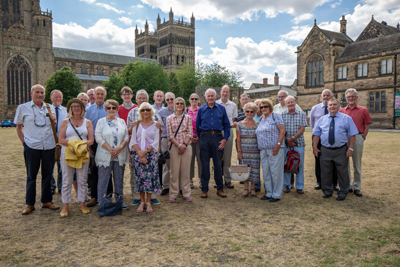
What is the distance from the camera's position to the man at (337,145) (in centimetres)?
579

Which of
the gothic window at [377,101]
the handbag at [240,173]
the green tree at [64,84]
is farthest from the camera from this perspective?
the green tree at [64,84]

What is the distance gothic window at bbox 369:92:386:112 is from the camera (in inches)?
1206

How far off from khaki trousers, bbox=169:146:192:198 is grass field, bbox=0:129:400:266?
261 mm

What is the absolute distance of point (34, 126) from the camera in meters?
5.08

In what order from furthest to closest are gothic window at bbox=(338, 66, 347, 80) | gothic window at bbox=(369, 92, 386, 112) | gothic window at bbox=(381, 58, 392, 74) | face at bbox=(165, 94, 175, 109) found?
gothic window at bbox=(338, 66, 347, 80)
gothic window at bbox=(369, 92, 386, 112)
gothic window at bbox=(381, 58, 392, 74)
face at bbox=(165, 94, 175, 109)

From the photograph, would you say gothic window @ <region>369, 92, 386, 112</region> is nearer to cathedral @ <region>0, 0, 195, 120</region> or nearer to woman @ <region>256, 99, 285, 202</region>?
woman @ <region>256, 99, 285, 202</region>

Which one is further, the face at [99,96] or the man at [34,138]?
the face at [99,96]

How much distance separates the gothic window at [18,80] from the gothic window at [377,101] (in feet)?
203

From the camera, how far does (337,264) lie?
10.6 feet

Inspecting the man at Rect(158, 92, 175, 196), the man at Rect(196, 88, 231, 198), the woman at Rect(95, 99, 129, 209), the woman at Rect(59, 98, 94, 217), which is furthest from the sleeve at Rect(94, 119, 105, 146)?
the man at Rect(196, 88, 231, 198)

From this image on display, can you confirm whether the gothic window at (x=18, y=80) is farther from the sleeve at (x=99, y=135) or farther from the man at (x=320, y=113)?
the man at (x=320, y=113)

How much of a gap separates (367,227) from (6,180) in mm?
8673

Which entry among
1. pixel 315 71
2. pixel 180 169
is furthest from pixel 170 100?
pixel 315 71

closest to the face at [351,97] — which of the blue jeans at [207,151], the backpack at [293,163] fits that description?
the backpack at [293,163]
